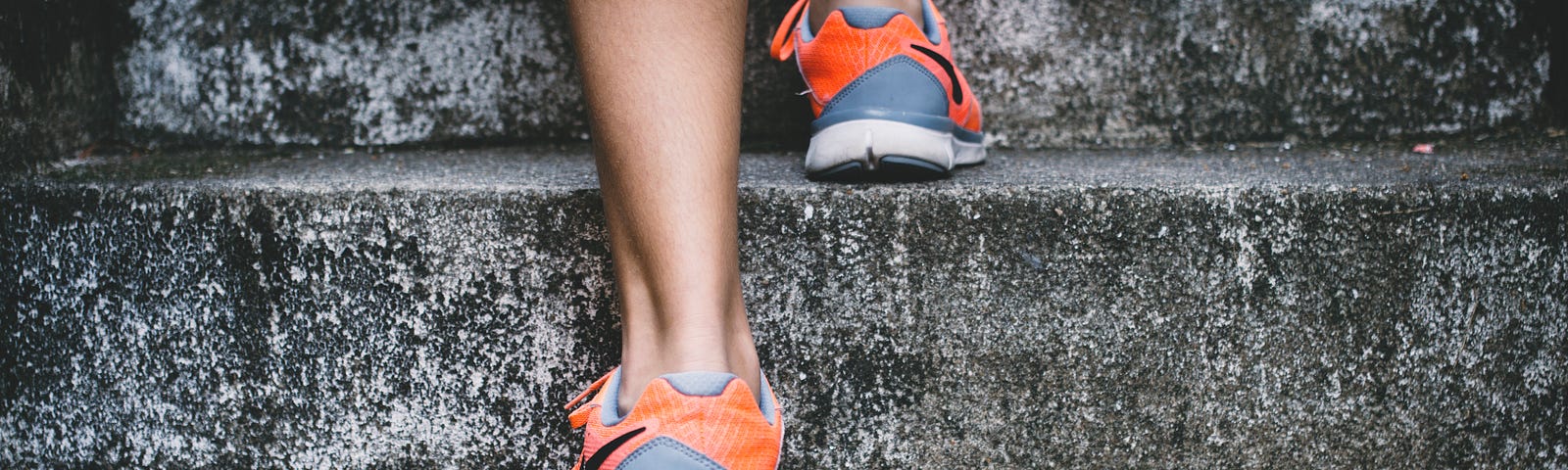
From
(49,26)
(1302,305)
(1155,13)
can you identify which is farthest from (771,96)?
(49,26)

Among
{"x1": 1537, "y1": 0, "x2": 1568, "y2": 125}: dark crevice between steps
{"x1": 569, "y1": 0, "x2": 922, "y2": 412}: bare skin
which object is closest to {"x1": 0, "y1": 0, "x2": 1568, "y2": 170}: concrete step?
{"x1": 1537, "y1": 0, "x2": 1568, "y2": 125}: dark crevice between steps

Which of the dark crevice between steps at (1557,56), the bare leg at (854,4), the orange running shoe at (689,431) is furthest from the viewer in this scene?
the dark crevice between steps at (1557,56)

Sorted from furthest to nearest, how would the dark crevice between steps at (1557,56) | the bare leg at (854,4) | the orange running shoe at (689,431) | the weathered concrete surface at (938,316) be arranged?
the dark crevice between steps at (1557,56), the bare leg at (854,4), the weathered concrete surface at (938,316), the orange running shoe at (689,431)

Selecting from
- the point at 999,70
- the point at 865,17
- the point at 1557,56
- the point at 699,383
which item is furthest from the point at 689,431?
the point at 1557,56

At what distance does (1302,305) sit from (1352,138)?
38cm

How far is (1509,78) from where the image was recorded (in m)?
0.94

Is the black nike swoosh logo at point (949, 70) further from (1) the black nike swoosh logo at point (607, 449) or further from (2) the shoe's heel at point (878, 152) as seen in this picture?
(1) the black nike swoosh logo at point (607, 449)

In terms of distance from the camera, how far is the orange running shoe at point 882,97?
710mm

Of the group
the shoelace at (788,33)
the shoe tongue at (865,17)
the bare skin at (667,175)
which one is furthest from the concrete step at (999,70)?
the bare skin at (667,175)

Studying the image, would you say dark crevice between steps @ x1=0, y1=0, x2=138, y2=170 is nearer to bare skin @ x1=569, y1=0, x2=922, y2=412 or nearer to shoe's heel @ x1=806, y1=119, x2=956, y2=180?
bare skin @ x1=569, y1=0, x2=922, y2=412

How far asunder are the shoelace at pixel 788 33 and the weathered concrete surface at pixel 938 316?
0.22 meters

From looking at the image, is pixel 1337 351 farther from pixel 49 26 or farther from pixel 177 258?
A: pixel 49 26

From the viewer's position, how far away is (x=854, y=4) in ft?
2.59

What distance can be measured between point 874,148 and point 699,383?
269 millimetres
